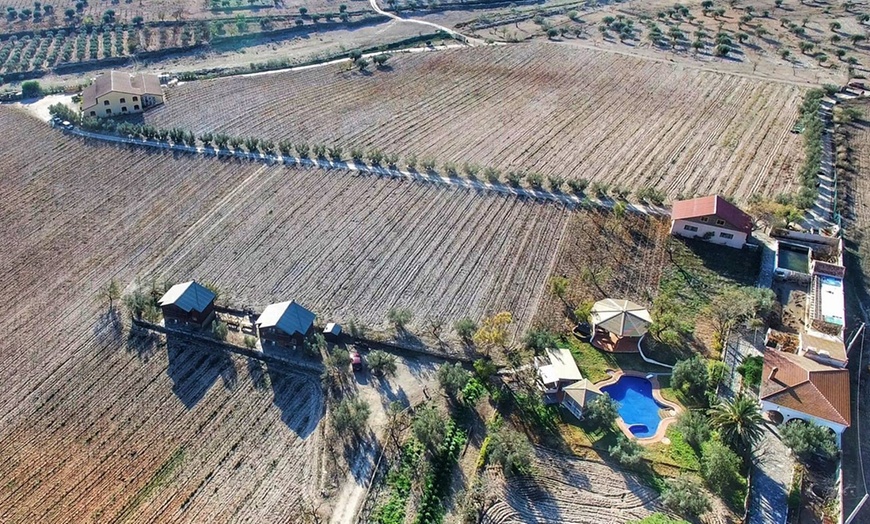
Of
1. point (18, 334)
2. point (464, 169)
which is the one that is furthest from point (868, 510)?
point (18, 334)

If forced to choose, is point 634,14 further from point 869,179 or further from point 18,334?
point 18,334

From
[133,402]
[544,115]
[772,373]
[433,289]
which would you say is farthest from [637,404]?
[544,115]

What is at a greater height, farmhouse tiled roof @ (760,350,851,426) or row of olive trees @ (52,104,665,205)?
row of olive trees @ (52,104,665,205)

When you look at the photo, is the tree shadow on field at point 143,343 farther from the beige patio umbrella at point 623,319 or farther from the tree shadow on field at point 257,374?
the beige patio umbrella at point 623,319

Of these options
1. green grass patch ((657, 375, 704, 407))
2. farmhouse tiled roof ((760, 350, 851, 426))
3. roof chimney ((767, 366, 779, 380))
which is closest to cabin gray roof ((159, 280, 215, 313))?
green grass patch ((657, 375, 704, 407))

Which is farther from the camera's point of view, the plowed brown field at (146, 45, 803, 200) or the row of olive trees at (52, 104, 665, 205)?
the plowed brown field at (146, 45, 803, 200)

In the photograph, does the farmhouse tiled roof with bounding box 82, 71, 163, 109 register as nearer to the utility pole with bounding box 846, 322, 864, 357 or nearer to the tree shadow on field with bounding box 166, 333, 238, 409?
the tree shadow on field with bounding box 166, 333, 238, 409

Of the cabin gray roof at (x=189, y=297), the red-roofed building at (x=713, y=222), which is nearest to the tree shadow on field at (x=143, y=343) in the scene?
the cabin gray roof at (x=189, y=297)
